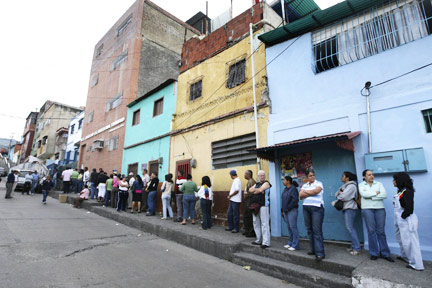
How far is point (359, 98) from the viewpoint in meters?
5.96

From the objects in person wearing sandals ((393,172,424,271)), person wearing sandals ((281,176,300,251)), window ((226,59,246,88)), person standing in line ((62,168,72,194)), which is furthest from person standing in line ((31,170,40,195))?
person wearing sandals ((393,172,424,271))

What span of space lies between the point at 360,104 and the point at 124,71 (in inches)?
596

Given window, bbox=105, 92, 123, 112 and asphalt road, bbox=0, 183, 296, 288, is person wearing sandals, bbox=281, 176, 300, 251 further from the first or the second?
window, bbox=105, 92, 123, 112

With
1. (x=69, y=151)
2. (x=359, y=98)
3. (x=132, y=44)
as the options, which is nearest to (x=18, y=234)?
(x=359, y=98)

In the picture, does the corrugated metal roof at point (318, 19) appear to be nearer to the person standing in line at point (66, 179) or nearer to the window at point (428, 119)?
the window at point (428, 119)

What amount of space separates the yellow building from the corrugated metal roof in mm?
589

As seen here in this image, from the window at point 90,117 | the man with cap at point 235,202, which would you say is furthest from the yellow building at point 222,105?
the window at point 90,117

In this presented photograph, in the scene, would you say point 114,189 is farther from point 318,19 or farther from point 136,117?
point 318,19

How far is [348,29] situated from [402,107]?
2.66 m

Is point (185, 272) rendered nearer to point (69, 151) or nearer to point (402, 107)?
point (402, 107)

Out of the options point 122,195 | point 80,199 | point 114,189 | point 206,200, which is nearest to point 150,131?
point 114,189

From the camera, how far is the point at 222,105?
921cm

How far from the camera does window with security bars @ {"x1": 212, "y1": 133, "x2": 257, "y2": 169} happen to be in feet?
26.3

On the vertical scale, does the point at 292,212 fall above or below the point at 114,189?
below
